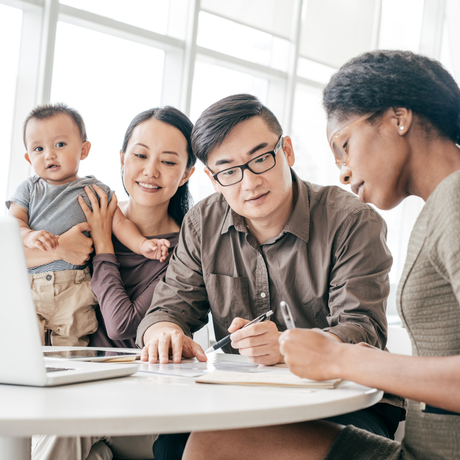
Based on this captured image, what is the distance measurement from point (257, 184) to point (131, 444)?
981 millimetres

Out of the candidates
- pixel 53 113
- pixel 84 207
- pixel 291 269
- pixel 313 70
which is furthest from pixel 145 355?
pixel 313 70

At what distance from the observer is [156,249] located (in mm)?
2168

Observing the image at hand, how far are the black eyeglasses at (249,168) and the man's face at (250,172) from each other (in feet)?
0.04

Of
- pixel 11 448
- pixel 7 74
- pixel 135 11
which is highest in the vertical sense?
pixel 135 11

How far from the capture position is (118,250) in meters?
2.30

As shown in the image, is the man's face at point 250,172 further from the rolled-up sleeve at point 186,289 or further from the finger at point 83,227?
the finger at point 83,227

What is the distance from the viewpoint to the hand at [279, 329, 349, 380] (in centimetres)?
98

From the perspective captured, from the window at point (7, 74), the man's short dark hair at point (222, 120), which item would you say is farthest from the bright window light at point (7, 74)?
the man's short dark hair at point (222, 120)

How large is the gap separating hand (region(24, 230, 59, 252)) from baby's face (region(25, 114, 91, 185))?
1.41 ft

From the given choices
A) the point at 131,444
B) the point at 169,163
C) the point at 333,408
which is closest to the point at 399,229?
the point at 169,163

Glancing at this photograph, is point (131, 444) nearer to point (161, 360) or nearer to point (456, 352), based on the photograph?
point (161, 360)

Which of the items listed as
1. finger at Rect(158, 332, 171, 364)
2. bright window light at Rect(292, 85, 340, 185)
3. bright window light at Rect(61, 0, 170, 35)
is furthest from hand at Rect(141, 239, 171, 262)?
bright window light at Rect(292, 85, 340, 185)

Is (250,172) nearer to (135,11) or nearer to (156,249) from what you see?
(156,249)

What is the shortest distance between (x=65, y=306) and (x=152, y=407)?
1.48 meters
